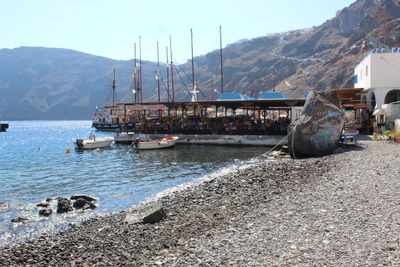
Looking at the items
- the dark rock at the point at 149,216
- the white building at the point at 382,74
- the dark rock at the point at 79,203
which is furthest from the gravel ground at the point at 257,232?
the white building at the point at 382,74

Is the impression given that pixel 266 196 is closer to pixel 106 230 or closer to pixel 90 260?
pixel 106 230

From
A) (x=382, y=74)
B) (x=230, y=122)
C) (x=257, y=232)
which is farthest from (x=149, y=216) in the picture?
(x=230, y=122)

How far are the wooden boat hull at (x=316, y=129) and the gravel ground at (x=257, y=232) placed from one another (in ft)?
31.9

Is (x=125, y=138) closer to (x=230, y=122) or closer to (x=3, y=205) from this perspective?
(x=230, y=122)

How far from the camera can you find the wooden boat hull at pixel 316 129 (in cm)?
2333

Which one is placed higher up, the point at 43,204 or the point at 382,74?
the point at 382,74

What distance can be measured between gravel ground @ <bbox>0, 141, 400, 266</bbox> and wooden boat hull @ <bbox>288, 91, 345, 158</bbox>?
9.74 m

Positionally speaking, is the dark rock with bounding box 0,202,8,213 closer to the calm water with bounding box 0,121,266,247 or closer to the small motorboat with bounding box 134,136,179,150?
the calm water with bounding box 0,121,266,247

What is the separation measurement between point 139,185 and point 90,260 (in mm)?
11321

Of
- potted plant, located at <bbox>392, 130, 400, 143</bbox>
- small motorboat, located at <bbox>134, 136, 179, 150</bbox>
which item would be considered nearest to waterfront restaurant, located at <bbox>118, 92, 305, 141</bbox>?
small motorboat, located at <bbox>134, 136, 179, 150</bbox>

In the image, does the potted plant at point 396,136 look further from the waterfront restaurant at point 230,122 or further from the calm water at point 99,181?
the calm water at point 99,181

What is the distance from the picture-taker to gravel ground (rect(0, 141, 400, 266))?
6633 mm

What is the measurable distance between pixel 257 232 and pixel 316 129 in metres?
17.0

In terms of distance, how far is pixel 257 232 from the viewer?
8.09m
